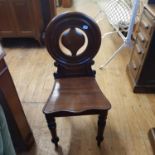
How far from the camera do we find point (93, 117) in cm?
155

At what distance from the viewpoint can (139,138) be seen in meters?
1.38

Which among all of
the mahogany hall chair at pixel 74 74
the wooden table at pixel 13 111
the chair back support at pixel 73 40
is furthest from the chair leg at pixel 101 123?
the wooden table at pixel 13 111

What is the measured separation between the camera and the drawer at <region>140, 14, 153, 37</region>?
1399 mm

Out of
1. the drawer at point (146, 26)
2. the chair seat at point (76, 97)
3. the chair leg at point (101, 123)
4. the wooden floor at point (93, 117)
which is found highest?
the drawer at point (146, 26)

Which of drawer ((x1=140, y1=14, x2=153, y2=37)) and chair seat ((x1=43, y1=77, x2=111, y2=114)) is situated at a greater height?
drawer ((x1=140, y1=14, x2=153, y2=37))

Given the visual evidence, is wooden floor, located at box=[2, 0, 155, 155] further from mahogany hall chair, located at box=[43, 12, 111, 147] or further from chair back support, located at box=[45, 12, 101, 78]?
chair back support, located at box=[45, 12, 101, 78]

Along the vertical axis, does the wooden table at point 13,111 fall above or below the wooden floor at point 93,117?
above

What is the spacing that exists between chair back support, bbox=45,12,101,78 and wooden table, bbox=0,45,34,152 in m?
0.38

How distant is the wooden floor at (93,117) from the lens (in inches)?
51.8

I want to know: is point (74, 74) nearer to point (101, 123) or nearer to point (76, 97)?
point (76, 97)

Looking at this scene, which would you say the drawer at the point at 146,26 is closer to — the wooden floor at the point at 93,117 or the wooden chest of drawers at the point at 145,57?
the wooden chest of drawers at the point at 145,57

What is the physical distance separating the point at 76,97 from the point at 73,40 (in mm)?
409

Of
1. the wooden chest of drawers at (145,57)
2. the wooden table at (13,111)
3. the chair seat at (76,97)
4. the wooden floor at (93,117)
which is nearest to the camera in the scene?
the wooden table at (13,111)

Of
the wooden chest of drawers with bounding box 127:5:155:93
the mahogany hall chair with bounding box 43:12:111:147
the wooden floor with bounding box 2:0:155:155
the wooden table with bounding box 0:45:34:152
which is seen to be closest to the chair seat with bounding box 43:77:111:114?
the mahogany hall chair with bounding box 43:12:111:147
